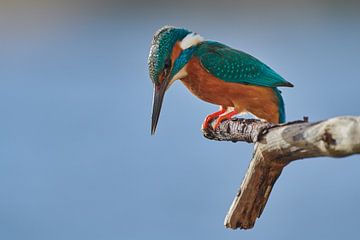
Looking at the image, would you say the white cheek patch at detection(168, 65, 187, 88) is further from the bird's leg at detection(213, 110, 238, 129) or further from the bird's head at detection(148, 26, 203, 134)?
the bird's leg at detection(213, 110, 238, 129)

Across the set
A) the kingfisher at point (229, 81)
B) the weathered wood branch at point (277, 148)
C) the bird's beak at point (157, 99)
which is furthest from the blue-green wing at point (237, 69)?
the weathered wood branch at point (277, 148)

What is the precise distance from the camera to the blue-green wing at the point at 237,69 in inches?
69.3

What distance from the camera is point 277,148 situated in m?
1.13

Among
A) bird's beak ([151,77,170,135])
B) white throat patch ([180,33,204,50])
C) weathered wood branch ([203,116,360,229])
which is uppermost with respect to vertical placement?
white throat patch ([180,33,204,50])

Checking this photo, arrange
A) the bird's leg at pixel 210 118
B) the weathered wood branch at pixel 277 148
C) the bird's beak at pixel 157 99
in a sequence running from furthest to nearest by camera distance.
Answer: the bird's leg at pixel 210 118 → the bird's beak at pixel 157 99 → the weathered wood branch at pixel 277 148

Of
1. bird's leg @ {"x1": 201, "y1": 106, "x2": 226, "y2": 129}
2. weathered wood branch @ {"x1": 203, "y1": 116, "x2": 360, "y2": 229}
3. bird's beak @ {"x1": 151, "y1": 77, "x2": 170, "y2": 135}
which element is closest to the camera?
weathered wood branch @ {"x1": 203, "y1": 116, "x2": 360, "y2": 229}

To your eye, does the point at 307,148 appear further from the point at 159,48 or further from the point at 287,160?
the point at 159,48

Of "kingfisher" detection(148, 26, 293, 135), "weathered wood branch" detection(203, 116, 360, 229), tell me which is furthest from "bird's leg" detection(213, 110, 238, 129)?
"weathered wood branch" detection(203, 116, 360, 229)

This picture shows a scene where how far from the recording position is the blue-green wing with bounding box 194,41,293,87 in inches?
69.3

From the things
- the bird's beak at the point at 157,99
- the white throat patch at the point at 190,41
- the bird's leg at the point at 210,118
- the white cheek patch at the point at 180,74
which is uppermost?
the white throat patch at the point at 190,41

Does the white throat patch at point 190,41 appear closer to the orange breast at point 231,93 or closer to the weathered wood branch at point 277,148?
the orange breast at point 231,93

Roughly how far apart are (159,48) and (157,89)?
9 centimetres

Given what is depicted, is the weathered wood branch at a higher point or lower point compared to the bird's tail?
lower

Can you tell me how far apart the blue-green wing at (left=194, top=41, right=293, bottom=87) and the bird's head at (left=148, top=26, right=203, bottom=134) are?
0.17ft
